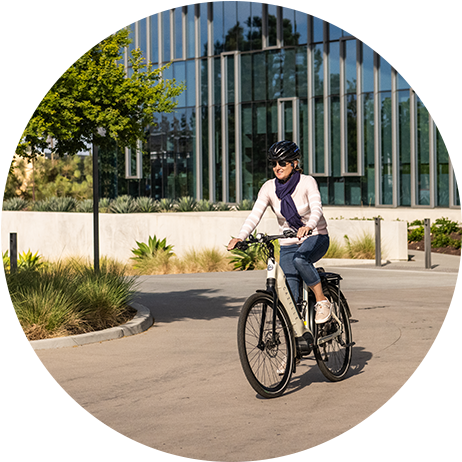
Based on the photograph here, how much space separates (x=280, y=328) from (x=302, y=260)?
581mm

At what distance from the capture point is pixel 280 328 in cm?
571

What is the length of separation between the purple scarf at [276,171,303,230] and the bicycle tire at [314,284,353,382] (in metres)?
0.78

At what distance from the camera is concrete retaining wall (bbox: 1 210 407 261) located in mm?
18625

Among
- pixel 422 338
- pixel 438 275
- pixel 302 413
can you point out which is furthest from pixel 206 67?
pixel 302 413

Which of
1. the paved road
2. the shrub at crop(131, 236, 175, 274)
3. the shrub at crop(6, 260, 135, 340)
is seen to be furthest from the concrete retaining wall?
the shrub at crop(6, 260, 135, 340)

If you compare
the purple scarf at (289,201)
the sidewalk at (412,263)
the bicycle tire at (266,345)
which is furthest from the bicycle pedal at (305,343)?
the sidewalk at (412,263)

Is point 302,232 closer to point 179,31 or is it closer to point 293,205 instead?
point 293,205

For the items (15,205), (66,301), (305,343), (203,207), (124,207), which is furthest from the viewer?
(15,205)

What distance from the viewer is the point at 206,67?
1249 inches

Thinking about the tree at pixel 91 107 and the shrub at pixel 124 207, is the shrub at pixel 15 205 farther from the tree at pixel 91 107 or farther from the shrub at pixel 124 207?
the tree at pixel 91 107

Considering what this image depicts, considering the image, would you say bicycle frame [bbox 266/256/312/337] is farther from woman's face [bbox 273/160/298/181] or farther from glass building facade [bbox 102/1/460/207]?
glass building facade [bbox 102/1/460/207]

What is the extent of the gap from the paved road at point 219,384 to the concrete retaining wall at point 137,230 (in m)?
7.53

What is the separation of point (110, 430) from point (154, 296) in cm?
742

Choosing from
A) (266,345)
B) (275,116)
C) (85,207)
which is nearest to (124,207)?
(85,207)
